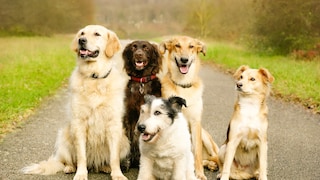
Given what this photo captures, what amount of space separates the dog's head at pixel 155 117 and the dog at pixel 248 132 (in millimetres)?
1011

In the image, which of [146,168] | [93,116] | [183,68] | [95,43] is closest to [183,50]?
[183,68]

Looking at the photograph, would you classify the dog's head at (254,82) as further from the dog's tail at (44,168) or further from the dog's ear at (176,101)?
the dog's tail at (44,168)

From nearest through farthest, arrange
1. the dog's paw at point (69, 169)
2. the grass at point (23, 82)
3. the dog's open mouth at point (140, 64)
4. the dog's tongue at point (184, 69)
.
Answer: the dog's paw at point (69, 169)
the dog's open mouth at point (140, 64)
the dog's tongue at point (184, 69)
the grass at point (23, 82)

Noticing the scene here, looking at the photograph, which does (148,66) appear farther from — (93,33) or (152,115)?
(152,115)

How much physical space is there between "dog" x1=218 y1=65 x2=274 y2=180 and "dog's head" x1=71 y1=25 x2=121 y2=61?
177 centimetres

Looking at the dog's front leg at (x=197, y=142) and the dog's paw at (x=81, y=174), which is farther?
the dog's front leg at (x=197, y=142)

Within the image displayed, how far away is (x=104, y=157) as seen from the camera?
6.35 metres

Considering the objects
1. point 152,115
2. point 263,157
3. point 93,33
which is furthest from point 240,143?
point 93,33

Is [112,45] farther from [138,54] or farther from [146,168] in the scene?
[146,168]

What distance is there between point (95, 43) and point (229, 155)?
90.5 inches

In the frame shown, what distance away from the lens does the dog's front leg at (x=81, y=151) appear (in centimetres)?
603

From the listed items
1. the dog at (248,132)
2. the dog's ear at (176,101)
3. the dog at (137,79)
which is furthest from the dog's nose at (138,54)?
the dog at (248,132)

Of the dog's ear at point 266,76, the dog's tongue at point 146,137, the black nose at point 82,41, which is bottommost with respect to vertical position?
the dog's tongue at point 146,137

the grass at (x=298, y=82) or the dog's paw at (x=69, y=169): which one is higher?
the grass at (x=298, y=82)
